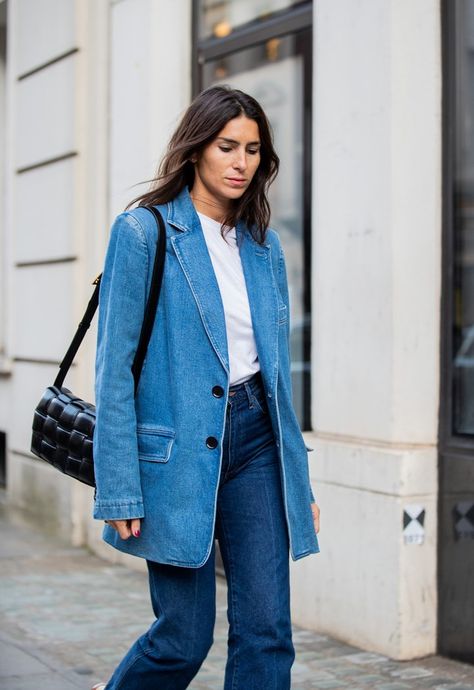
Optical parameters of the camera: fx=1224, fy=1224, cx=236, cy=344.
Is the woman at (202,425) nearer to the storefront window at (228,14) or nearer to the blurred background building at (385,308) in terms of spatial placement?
the blurred background building at (385,308)

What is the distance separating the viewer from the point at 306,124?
6.25m

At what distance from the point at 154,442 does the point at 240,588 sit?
0.44m

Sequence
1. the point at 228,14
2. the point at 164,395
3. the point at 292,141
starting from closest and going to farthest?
the point at 164,395
the point at 292,141
the point at 228,14

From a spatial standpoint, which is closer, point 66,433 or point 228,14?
point 66,433

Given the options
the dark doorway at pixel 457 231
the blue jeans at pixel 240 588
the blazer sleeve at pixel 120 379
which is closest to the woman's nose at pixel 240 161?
the blazer sleeve at pixel 120 379

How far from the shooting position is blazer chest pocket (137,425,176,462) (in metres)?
3.07

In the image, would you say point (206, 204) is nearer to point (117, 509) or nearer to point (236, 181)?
point (236, 181)

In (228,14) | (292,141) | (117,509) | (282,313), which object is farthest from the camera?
(228,14)

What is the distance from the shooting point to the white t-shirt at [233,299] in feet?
10.5

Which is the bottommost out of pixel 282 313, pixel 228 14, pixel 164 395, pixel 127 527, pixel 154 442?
pixel 127 527

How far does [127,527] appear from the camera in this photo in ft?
10.0

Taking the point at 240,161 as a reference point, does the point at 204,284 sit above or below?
below

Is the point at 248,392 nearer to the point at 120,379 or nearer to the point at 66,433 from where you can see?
the point at 120,379

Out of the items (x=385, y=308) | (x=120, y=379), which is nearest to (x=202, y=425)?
(x=120, y=379)
